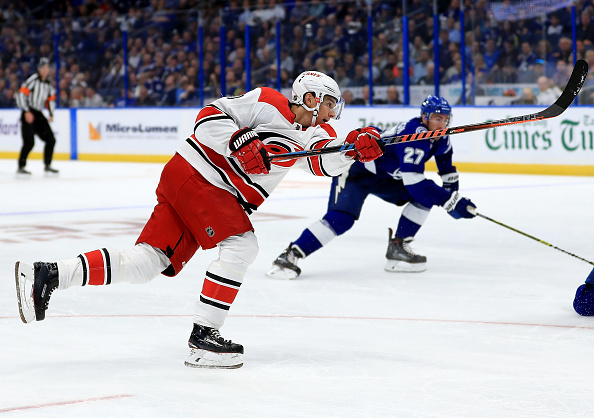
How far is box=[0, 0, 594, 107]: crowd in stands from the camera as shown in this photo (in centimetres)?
1145

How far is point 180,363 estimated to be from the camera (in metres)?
3.10

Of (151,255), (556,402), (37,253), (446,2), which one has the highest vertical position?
(446,2)

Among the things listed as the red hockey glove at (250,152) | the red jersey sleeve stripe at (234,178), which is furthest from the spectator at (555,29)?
the red hockey glove at (250,152)

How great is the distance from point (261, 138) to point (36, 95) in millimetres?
9487

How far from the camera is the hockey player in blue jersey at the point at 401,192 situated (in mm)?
4906

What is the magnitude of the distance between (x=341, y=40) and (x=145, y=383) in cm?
1059

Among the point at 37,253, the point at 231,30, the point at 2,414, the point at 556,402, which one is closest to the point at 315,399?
the point at 556,402

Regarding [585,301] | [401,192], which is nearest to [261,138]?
[585,301]

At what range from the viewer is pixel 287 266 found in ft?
15.9

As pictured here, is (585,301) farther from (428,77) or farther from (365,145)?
(428,77)

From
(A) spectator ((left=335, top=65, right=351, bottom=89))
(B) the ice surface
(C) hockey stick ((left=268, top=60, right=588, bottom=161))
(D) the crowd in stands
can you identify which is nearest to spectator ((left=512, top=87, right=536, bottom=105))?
(D) the crowd in stands

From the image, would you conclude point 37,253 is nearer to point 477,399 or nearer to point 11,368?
point 11,368

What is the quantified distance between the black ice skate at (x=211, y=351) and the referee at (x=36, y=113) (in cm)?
933

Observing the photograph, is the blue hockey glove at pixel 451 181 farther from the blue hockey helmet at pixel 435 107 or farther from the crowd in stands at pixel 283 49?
the crowd in stands at pixel 283 49
